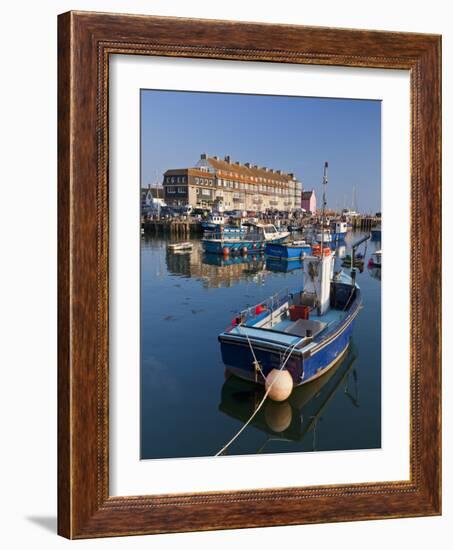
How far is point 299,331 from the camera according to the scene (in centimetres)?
315

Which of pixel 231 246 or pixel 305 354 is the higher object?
pixel 231 246

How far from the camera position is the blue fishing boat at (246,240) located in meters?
3.03

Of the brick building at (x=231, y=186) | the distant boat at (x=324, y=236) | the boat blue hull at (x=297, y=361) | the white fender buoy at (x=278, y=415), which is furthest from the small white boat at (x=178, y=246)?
the white fender buoy at (x=278, y=415)

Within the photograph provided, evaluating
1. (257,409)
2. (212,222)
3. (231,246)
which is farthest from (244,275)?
(257,409)

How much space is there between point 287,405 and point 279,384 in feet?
0.27

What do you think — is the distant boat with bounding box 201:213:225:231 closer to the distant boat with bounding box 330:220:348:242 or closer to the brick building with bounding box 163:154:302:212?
the brick building with bounding box 163:154:302:212

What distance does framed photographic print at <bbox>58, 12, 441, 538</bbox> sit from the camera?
2812mm

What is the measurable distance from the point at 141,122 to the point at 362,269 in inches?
39.5

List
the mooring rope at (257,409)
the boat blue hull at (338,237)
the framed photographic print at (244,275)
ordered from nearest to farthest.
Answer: the framed photographic print at (244,275)
the mooring rope at (257,409)
the boat blue hull at (338,237)

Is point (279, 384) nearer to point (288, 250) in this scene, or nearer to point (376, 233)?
point (288, 250)

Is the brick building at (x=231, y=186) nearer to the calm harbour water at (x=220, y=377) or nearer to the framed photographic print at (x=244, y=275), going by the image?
the framed photographic print at (x=244, y=275)

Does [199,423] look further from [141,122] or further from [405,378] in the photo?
[141,122]

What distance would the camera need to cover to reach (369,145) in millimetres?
3100

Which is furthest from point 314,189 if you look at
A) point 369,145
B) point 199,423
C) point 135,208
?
point 199,423
